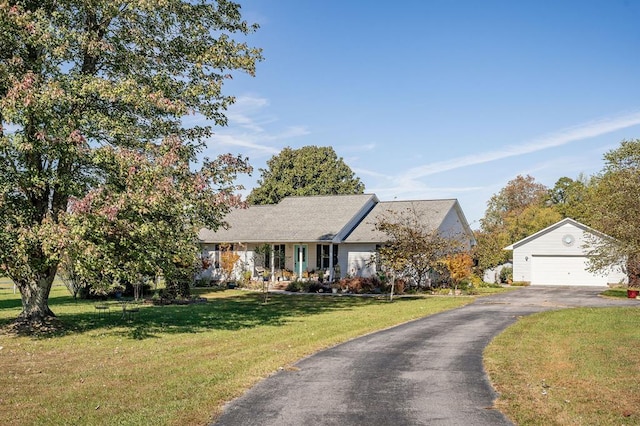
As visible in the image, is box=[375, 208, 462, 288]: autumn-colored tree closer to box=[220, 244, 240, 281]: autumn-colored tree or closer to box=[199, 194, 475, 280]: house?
box=[199, 194, 475, 280]: house

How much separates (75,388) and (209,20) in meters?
14.7

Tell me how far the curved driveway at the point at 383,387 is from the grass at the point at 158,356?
24.8 inches

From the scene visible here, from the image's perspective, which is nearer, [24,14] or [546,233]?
[24,14]

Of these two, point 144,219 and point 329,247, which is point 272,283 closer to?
point 329,247

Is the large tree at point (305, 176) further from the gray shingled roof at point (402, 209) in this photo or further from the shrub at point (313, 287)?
the shrub at point (313, 287)

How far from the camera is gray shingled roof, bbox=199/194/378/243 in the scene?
1532 inches

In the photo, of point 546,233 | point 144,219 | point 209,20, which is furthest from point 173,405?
point 546,233

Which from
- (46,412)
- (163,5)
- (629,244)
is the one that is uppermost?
(163,5)

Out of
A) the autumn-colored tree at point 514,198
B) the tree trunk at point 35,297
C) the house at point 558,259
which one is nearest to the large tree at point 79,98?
the tree trunk at point 35,297

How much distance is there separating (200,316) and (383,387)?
13.4 m

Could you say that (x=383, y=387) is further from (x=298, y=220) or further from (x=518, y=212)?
(x=518, y=212)

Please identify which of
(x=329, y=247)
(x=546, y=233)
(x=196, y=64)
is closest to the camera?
(x=196, y=64)

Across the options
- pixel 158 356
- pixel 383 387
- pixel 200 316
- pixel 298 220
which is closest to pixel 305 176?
pixel 298 220

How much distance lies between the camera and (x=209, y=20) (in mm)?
20891
